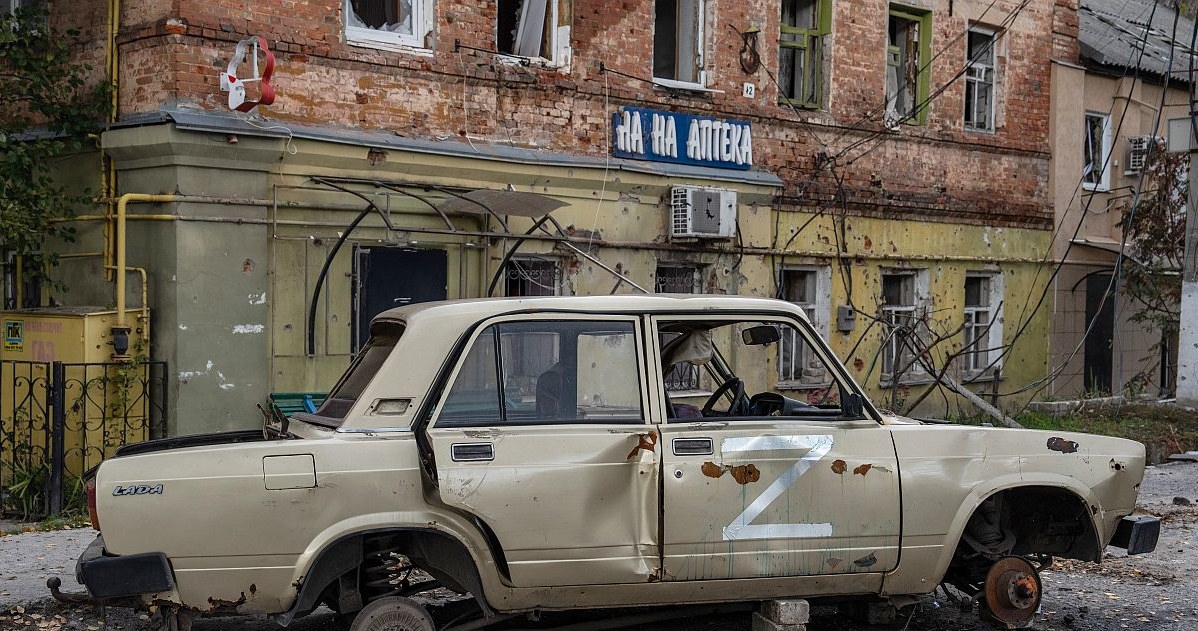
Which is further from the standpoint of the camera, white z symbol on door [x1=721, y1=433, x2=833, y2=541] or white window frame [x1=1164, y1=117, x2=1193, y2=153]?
white window frame [x1=1164, y1=117, x2=1193, y2=153]

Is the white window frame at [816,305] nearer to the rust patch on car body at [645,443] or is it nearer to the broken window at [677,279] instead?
the broken window at [677,279]

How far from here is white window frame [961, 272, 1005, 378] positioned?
1712 centimetres

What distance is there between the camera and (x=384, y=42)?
36.6ft

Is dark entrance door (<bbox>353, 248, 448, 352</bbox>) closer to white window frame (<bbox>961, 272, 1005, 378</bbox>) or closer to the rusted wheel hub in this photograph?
the rusted wheel hub

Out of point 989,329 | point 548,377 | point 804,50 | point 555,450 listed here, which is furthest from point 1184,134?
point 555,450

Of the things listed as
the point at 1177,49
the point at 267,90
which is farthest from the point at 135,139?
Answer: the point at 1177,49

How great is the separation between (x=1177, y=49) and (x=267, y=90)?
618 inches

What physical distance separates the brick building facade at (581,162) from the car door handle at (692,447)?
18.3 ft

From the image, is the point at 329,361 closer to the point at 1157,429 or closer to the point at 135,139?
the point at 135,139

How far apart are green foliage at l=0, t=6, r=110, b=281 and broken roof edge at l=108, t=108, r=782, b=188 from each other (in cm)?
48

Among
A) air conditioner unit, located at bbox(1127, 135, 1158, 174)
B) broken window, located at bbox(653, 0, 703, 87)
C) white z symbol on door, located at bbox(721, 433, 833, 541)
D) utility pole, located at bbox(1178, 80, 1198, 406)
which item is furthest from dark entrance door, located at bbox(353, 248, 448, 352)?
air conditioner unit, located at bbox(1127, 135, 1158, 174)

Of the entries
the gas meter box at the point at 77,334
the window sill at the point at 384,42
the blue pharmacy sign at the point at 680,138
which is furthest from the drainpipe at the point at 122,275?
the blue pharmacy sign at the point at 680,138

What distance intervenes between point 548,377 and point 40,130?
7.40 m

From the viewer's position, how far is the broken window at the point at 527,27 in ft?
40.2
